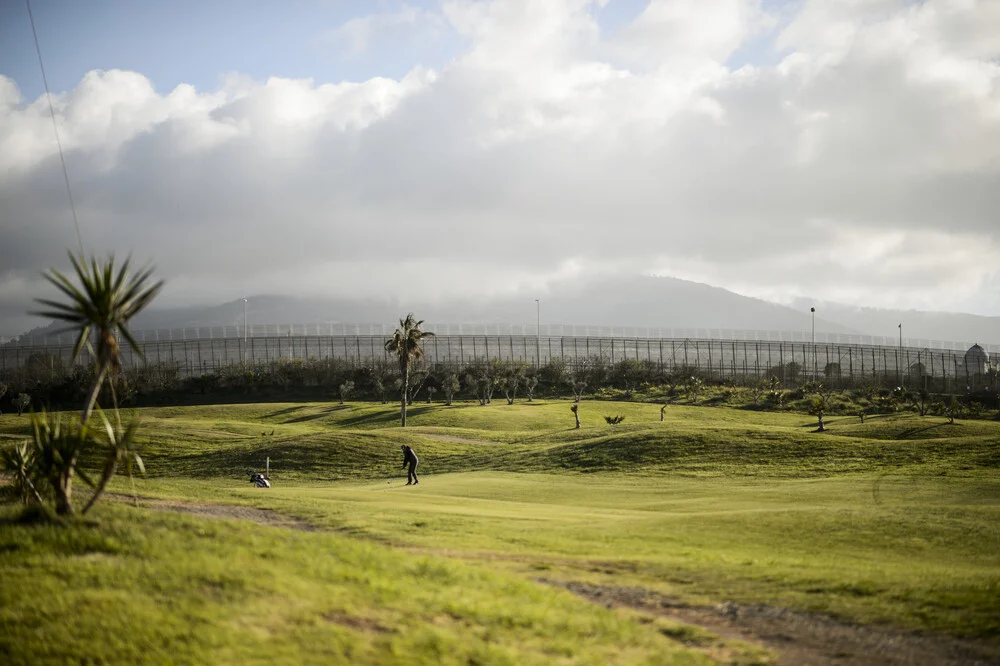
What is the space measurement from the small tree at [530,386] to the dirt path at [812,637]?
76.5 m

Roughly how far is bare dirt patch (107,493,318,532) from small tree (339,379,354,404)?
6601cm

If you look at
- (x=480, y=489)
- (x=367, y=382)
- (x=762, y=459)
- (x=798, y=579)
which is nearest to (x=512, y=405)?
(x=367, y=382)

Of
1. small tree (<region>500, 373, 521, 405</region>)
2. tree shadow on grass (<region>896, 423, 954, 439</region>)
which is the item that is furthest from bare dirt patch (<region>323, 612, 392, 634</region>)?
small tree (<region>500, 373, 521, 405</region>)

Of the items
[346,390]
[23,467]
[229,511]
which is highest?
[23,467]

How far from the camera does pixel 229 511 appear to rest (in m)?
22.8

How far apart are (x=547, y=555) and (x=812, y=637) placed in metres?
6.54

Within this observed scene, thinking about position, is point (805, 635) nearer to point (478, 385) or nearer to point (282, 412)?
point (282, 412)

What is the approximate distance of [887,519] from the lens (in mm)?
23031

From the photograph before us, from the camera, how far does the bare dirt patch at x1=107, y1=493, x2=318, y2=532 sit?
69.0 feet

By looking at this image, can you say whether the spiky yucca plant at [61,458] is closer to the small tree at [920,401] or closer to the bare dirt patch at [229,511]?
the bare dirt patch at [229,511]

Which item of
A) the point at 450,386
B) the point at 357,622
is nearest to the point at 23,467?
the point at 357,622

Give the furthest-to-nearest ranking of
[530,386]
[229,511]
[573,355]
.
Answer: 1. [573,355]
2. [530,386]
3. [229,511]

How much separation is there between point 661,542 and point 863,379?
93550mm

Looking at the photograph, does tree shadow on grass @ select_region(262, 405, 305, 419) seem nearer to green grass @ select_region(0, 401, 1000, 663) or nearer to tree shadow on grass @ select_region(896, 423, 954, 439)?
green grass @ select_region(0, 401, 1000, 663)
